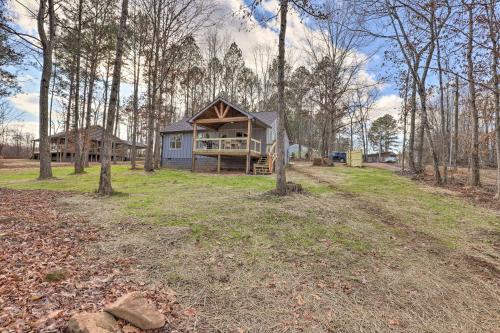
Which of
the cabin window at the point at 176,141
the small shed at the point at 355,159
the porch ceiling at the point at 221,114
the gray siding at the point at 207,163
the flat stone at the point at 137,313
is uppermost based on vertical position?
the porch ceiling at the point at 221,114

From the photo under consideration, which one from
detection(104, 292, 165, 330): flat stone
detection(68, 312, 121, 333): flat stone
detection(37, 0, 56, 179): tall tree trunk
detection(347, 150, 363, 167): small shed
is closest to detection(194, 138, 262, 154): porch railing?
detection(37, 0, 56, 179): tall tree trunk

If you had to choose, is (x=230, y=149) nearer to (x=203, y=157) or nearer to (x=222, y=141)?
(x=222, y=141)

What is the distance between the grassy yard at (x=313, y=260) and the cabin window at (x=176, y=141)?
15693 mm

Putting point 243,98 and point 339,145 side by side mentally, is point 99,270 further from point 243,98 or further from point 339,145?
point 339,145

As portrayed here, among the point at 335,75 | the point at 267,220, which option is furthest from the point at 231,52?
the point at 267,220

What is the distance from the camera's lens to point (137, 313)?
2561 mm

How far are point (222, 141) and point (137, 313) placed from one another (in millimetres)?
19237

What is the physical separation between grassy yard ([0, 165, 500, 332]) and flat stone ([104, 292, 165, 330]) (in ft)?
1.39

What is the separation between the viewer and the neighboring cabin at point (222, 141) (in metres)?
17.6

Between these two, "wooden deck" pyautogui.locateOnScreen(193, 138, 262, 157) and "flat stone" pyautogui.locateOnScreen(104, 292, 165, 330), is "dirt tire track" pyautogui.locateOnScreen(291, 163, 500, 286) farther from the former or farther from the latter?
"wooden deck" pyautogui.locateOnScreen(193, 138, 262, 157)

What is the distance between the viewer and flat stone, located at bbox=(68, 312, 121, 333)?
7.28ft

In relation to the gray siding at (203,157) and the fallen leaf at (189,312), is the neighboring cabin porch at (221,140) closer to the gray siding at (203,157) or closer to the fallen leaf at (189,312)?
the gray siding at (203,157)

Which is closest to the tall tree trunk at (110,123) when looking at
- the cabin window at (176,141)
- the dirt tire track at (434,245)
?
the dirt tire track at (434,245)

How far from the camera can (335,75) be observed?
25.2 meters
